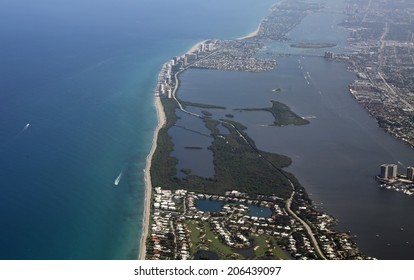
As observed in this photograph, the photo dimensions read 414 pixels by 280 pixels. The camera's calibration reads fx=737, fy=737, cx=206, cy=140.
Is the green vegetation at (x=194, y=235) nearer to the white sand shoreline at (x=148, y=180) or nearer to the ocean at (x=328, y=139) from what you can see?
the white sand shoreline at (x=148, y=180)

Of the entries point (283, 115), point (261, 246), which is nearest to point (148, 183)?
point (261, 246)

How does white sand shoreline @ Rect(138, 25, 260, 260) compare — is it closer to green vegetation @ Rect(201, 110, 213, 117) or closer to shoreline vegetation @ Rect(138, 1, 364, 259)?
shoreline vegetation @ Rect(138, 1, 364, 259)

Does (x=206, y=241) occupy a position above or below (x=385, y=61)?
above

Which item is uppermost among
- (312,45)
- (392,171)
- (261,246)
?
(392,171)

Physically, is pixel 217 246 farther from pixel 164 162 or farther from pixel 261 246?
pixel 164 162

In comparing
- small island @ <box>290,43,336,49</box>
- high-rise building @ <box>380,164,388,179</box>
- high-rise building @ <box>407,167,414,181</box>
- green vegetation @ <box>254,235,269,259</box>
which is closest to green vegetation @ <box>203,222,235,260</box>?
green vegetation @ <box>254,235,269,259</box>

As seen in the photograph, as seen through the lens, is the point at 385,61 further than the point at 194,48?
No

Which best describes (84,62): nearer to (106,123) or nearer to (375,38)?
(106,123)

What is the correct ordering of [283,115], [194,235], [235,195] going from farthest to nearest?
1. [283,115]
2. [235,195]
3. [194,235]
